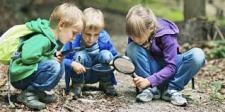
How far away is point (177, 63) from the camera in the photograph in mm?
4469

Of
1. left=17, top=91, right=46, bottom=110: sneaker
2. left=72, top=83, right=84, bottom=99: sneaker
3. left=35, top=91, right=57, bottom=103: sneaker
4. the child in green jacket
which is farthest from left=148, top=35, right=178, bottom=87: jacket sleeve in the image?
left=17, top=91, right=46, bottom=110: sneaker

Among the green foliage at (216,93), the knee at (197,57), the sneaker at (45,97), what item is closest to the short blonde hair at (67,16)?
the sneaker at (45,97)

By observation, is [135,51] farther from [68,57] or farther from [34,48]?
[34,48]

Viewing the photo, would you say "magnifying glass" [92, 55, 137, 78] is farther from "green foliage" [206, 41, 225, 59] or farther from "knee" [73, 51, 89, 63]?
"green foliage" [206, 41, 225, 59]

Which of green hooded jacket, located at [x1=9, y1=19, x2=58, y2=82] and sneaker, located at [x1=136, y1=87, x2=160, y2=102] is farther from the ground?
green hooded jacket, located at [x1=9, y1=19, x2=58, y2=82]

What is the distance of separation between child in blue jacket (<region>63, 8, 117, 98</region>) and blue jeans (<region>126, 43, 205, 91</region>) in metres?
0.24

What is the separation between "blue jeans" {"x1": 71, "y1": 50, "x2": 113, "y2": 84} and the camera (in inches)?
171

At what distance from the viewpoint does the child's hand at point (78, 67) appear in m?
4.22

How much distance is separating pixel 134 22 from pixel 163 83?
78 centimetres

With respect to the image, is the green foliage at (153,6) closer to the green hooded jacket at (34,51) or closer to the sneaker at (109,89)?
the sneaker at (109,89)

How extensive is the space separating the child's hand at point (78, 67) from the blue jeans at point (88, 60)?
10 centimetres

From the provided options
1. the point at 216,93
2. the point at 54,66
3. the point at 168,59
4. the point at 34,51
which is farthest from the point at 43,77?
the point at 216,93

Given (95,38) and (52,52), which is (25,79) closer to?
(52,52)

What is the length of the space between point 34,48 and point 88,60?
0.75m
